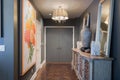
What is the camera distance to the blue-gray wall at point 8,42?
9.50 feet

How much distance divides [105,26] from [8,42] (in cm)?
192

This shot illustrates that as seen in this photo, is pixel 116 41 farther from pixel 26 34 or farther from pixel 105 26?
pixel 26 34

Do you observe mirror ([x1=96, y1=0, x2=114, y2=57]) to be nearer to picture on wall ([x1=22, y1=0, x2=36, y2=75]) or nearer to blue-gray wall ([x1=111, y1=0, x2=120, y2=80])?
blue-gray wall ([x1=111, y1=0, x2=120, y2=80])

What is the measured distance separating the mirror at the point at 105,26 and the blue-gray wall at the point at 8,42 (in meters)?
1.79

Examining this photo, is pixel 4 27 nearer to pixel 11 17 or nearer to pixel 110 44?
pixel 11 17

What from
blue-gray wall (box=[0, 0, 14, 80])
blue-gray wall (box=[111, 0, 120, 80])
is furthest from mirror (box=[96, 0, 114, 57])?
blue-gray wall (box=[0, 0, 14, 80])

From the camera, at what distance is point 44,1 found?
4688 mm

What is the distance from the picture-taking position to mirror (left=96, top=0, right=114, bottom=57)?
9.61ft

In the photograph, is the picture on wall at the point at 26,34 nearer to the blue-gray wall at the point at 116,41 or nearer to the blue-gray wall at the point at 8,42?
the blue-gray wall at the point at 8,42

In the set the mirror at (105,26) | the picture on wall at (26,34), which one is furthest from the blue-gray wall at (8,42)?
the mirror at (105,26)

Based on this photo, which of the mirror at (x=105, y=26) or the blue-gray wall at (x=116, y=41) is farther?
the mirror at (x=105, y=26)

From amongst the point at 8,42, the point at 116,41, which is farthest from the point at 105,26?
the point at 8,42

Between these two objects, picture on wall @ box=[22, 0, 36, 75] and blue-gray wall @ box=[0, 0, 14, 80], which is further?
picture on wall @ box=[22, 0, 36, 75]

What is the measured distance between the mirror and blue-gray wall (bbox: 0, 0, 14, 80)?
5.86ft
